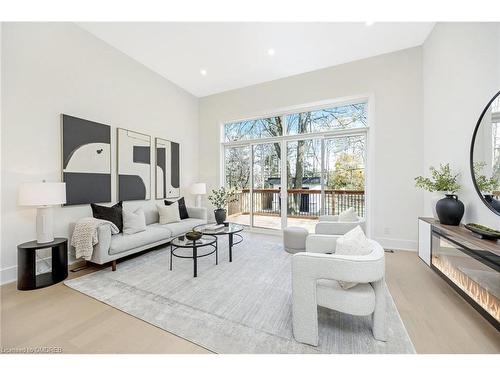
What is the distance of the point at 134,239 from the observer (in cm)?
288

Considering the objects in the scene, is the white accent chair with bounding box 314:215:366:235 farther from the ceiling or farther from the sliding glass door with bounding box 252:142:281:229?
the ceiling

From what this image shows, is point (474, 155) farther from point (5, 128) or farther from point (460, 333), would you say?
point (5, 128)

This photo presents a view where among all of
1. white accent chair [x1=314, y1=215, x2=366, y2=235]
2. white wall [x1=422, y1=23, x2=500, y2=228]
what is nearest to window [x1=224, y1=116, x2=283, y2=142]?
white accent chair [x1=314, y1=215, x2=366, y2=235]

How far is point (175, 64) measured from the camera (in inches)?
153

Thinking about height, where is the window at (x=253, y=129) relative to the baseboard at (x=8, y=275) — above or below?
above

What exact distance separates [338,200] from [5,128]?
5.03m

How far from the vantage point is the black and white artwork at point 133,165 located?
3.56 meters

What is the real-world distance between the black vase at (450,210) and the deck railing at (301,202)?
5.03ft

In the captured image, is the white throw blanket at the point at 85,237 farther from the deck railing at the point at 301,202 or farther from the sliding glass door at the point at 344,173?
the sliding glass door at the point at 344,173

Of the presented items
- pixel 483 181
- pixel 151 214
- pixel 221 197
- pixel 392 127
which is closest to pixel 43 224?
pixel 151 214

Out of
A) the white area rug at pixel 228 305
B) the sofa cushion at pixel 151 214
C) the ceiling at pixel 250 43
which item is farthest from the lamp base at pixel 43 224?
the ceiling at pixel 250 43

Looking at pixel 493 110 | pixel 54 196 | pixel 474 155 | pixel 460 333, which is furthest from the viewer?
pixel 54 196

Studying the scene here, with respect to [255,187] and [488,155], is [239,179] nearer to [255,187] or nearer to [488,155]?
[255,187]
